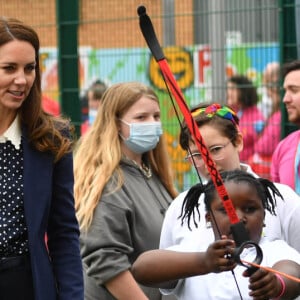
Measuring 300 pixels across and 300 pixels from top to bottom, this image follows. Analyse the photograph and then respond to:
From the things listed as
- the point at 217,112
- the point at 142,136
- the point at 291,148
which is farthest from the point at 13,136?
the point at 291,148

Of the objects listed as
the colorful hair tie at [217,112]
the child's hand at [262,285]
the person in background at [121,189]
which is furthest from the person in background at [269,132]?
the child's hand at [262,285]

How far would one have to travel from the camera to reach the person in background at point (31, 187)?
12.1 feet

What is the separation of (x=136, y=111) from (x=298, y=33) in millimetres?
1697

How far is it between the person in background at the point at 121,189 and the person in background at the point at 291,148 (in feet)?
2.10

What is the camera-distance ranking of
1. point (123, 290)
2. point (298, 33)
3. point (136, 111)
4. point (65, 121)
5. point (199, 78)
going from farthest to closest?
point (199, 78) → point (298, 33) → point (136, 111) → point (123, 290) → point (65, 121)

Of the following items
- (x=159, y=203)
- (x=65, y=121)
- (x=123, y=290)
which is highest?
(x=65, y=121)

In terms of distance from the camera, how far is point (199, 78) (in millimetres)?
7062

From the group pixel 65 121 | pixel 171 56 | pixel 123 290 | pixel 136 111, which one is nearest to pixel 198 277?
pixel 65 121

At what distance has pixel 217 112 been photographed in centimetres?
451

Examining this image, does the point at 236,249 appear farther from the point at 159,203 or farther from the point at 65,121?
the point at 159,203

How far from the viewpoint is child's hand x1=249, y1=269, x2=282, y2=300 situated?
324 centimetres

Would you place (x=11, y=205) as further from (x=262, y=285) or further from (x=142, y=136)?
(x=142, y=136)

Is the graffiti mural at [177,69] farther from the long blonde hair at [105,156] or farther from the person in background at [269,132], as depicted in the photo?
the long blonde hair at [105,156]

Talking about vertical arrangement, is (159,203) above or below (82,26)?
below
